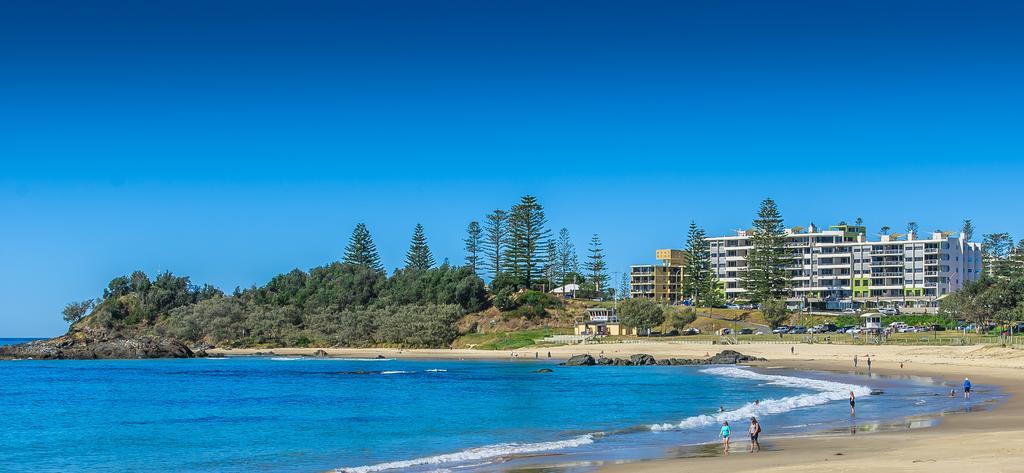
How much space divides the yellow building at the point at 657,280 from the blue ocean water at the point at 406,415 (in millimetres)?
110129

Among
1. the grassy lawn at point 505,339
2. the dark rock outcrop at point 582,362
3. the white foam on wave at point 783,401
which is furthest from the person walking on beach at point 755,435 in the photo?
the grassy lawn at point 505,339

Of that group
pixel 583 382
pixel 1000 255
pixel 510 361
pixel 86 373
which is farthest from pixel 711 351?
pixel 1000 255

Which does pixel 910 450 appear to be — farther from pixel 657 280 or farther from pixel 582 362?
pixel 657 280

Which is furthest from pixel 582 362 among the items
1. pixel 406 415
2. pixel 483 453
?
pixel 483 453

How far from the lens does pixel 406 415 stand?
1823 inches

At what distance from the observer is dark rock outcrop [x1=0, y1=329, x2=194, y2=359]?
128 meters

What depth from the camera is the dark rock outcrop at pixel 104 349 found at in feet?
420

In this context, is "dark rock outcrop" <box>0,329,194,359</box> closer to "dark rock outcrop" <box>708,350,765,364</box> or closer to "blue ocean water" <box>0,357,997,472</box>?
"blue ocean water" <box>0,357,997,472</box>

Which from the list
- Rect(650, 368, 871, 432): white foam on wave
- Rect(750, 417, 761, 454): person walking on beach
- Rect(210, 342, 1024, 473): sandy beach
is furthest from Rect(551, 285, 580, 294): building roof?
Rect(750, 417, 761, 454): person walking on beach

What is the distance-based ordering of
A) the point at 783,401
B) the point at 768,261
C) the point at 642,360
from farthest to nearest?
the point at 768,261 → the point at 642,360 → the point at 783,401

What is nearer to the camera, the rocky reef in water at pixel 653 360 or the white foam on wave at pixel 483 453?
the white foam on wave at pixel 483 453

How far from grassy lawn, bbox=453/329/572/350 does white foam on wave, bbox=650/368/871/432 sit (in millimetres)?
62758

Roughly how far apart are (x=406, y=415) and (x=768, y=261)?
10299 centimetres

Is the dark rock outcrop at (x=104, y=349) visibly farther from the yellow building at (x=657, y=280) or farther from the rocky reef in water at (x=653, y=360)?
the yellow building at (x=657, y=280)
